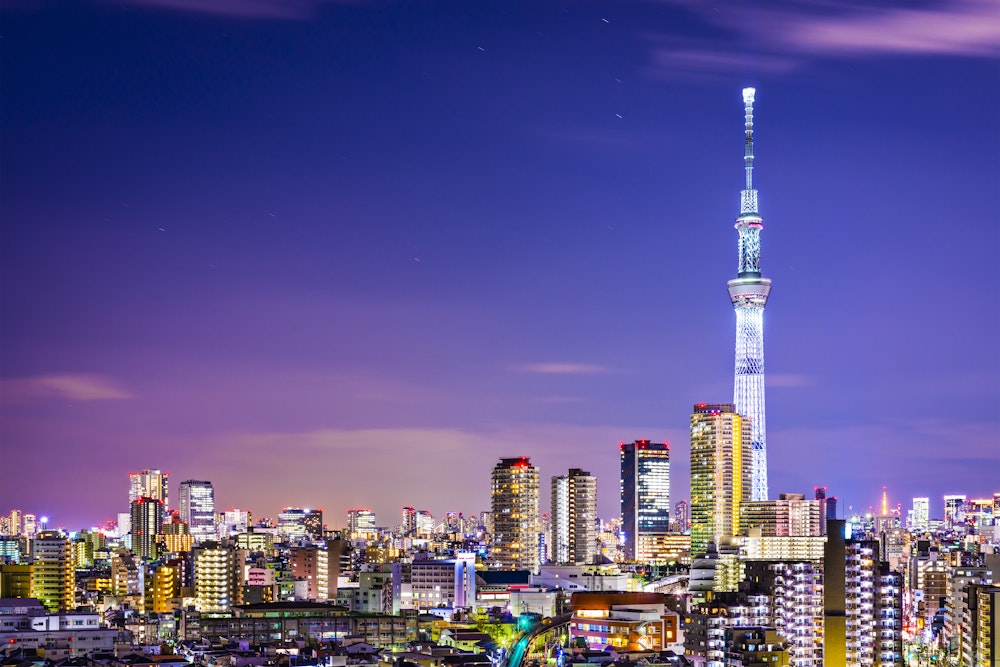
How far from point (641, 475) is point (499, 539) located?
11547 mm

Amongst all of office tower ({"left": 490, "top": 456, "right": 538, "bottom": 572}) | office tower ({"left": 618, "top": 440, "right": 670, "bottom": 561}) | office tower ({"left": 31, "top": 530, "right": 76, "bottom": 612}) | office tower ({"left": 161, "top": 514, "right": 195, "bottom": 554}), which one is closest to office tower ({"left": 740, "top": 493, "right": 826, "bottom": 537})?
office tower ({"left": 490, "top": 456, "right": 538, "bottom": 572})

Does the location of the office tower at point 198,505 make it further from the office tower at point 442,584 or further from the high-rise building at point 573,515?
the office tower at point 442,584

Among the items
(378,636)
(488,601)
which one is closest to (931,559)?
(488,601)

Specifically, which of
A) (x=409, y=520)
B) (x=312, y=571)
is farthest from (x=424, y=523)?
(x=312, y=571)

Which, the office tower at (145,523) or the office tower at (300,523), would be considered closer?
the office tower at (145,523)

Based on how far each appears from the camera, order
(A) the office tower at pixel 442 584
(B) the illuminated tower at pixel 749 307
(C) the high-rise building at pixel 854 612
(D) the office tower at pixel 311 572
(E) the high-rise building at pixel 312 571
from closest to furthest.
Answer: (C) the high-rise building at pixel 854 612 < (A) the office tower at pixel 442 584 < (D) the office tower at pixel 311 572 < (E) the high-rise building at pixel 312 571 < (B) the illuminated tower at pixel 749 307

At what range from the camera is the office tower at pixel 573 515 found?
60.9m

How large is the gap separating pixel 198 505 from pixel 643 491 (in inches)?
755

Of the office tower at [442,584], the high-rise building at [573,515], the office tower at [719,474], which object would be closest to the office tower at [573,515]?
the high-rise building at [573,515]

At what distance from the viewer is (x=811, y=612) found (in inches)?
967

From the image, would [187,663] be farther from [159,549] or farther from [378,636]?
[159,549]

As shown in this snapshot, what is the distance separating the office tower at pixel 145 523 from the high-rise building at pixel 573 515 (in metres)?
14.8

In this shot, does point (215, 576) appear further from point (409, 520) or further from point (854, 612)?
point (409, 520)

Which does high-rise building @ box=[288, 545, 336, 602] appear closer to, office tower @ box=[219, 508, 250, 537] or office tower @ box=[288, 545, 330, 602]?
office tower @ box=[288, 545, 330, 602]
